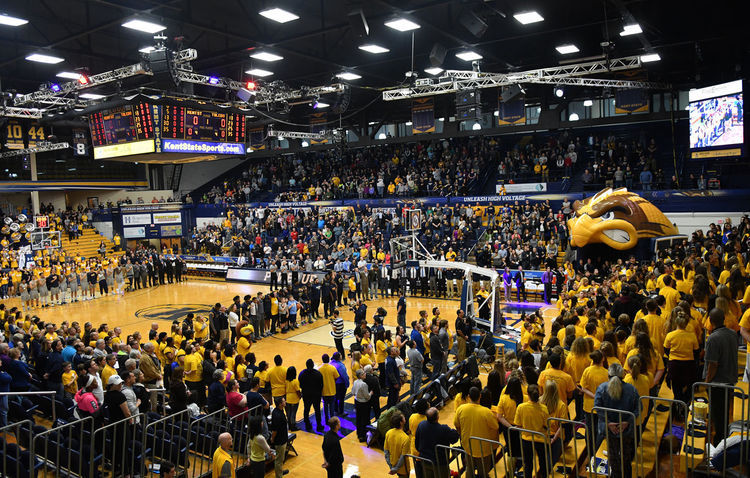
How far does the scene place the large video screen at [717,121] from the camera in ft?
57.0

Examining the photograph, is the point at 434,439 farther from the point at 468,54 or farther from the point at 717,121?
the point at 717,121

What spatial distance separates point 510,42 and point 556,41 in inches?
72.4

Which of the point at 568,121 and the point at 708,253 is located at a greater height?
the point at 568,121

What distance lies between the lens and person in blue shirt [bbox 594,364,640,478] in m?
4.98

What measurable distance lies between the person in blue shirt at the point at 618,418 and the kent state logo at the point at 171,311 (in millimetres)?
16622

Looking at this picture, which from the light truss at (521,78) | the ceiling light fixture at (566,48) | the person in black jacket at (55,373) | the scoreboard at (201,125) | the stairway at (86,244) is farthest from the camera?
the stairway at (86,244)

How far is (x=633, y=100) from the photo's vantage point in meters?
22.9

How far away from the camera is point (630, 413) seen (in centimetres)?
484

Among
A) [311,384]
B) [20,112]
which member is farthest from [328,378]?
[20,112]

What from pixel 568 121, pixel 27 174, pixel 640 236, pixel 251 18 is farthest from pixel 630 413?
pixel 27 174

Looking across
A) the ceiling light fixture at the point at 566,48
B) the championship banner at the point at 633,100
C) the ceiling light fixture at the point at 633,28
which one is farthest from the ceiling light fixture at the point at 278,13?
the championship banner at the point at 633,100

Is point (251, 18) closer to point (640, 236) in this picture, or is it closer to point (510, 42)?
point (510, 42)

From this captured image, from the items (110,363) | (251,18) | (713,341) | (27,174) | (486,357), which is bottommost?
(486,357)

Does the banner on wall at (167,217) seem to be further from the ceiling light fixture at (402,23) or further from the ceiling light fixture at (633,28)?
the ceiling light fixture at (633,28)
